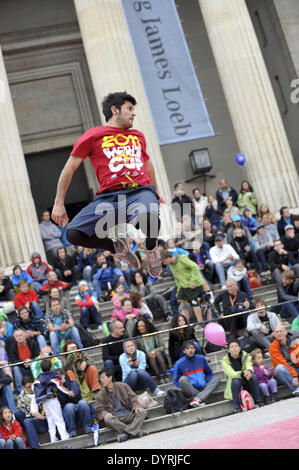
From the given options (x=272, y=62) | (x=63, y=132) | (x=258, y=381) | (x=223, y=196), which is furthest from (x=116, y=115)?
(x=272, y=62)

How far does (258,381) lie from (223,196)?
739 centimetres

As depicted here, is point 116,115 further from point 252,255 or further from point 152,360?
point 252,255

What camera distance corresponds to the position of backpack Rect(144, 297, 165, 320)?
43.7 ft

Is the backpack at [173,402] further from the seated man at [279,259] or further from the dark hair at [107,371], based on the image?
the seated man at [279,259]

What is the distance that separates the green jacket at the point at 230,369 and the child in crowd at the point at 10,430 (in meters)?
3.04

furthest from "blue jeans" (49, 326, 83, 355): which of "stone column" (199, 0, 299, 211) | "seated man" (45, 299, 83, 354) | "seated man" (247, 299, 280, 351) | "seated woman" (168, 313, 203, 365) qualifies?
"stone column" (199, 0, 299, 211)

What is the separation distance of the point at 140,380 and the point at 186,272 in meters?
2.94

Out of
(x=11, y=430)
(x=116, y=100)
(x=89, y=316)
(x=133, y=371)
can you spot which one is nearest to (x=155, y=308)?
(x=89, y=316)

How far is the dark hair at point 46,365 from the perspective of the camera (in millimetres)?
10188

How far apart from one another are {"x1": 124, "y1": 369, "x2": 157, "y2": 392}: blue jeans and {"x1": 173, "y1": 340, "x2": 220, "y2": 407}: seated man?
1.24 ft

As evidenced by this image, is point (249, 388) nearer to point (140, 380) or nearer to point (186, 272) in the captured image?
point (140, 380)

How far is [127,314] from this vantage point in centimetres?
1214

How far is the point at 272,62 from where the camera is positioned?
2509 centimetres

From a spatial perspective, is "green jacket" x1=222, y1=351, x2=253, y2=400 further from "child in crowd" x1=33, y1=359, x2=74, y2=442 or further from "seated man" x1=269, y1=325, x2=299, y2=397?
"child in crowd" x1=33, y1=359, x2=74, y2=442
